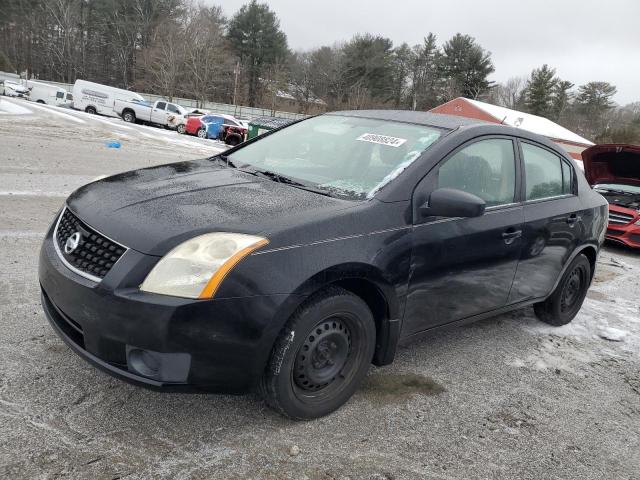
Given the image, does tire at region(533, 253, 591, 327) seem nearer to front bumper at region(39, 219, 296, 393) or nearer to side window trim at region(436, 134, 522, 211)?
side window trim at region(436, 134, 522, 211)

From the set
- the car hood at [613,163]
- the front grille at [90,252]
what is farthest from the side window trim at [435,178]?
the car hood at [613,163]

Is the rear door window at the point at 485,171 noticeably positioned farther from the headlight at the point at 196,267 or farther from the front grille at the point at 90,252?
the front grille at the point at 90,252

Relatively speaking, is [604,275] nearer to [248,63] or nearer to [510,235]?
[510,235]

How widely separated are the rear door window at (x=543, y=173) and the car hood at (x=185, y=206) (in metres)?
1.79

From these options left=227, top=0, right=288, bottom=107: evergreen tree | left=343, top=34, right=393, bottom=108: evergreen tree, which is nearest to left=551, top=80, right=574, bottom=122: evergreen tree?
left=343, top=34, right=393, bottom=108: evergreen tree

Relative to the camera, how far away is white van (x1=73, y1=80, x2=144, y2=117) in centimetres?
3139

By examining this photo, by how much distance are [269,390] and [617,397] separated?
8.11ft

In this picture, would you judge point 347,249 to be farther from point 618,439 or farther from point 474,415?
point 618,439

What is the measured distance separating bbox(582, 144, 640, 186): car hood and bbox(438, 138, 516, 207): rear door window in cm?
546

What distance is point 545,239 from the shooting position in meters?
3.92

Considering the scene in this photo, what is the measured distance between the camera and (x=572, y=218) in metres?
4.25

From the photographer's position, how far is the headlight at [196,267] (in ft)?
7.33

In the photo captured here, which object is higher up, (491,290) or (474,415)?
(491,290)

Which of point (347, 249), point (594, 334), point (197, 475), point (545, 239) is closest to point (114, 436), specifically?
point (197, 475)
